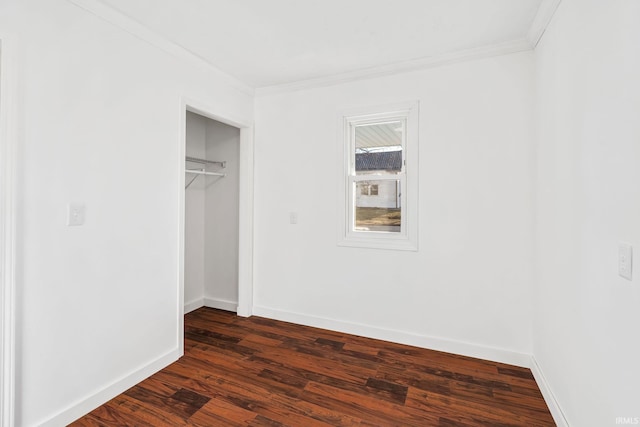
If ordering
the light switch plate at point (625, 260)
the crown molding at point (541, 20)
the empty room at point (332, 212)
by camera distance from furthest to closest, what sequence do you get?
the crown molding at point (541, 20)
the empty room at point (332, 212)
the light switch plate at point (625, 260)

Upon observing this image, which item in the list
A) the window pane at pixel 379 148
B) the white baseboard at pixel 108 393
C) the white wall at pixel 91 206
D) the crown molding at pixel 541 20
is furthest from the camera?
the window pane at pixel 379 148

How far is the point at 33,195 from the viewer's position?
5.49 feet

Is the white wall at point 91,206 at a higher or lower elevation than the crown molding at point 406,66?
lower

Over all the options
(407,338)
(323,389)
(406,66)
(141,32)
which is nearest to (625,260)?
(323,389)

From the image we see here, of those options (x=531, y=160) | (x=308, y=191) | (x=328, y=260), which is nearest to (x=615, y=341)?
(x=531, y=160)

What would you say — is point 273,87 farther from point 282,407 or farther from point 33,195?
point 282,407

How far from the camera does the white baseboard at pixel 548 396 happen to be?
1.77 metres

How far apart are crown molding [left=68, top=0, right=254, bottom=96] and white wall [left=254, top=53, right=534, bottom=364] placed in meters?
0.81

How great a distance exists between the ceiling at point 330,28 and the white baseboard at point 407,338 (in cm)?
236

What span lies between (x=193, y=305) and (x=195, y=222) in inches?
37.6

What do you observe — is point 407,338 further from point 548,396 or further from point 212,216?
point 212,216

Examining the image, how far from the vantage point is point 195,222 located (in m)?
3.80

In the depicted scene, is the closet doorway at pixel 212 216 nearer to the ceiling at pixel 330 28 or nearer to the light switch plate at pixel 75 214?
the ceiling at pixel 330 28

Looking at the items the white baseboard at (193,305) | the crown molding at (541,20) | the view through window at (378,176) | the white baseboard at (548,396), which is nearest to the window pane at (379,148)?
the view through window at (378,176)
